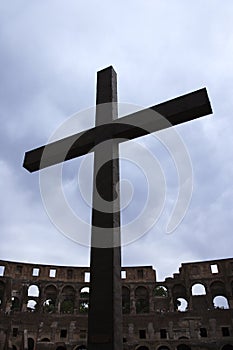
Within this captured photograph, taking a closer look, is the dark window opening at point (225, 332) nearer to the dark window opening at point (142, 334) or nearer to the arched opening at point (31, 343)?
the dark window opening at point (142, 334)

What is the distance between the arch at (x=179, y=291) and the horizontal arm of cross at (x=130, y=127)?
3882cm

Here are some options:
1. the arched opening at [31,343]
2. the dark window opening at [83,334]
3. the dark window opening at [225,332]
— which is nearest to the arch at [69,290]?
the dark window opening at [83,334]

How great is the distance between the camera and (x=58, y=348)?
33125mm

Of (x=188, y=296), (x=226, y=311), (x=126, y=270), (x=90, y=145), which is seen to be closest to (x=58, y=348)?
(x=126, y=270)

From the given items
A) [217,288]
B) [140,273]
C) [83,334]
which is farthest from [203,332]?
[83,334]

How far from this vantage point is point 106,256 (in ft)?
11.3

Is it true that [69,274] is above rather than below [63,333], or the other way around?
above

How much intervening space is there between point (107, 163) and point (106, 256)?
3.99 ft

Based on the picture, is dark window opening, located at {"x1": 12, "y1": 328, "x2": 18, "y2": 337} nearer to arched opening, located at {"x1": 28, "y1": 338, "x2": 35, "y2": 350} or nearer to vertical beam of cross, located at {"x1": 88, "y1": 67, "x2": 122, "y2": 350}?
arched opening, located at {"x1": 28, "y1": 338, "x2": 35, "y2": 350}

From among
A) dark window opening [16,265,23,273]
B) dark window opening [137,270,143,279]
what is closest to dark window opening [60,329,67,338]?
dark window opening [16,265,23,273]

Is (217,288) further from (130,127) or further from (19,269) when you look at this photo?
(130,127)

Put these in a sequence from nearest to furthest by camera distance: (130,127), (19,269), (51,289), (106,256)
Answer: (106,256)
(130,127)
(19,269)
(51,289)

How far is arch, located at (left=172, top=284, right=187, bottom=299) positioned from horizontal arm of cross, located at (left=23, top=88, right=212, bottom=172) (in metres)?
38.8

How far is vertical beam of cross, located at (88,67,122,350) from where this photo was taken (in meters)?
3.06
